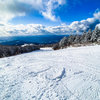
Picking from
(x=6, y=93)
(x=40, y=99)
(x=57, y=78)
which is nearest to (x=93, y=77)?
(x=57, y=78)

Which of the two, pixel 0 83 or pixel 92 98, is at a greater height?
pixel 0 83

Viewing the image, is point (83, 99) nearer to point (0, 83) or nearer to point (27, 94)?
point (27, 94)

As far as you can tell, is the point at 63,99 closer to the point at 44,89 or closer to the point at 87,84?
the point at 44,89

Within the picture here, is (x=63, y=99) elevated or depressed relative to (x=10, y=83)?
depressed

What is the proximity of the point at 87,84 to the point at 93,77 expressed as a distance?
2.38 ft

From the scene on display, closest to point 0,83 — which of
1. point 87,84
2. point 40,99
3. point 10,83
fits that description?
point 10,83

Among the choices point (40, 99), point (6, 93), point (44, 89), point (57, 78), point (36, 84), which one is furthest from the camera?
point (57, 78)

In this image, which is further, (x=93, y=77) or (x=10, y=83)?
(x=93, y=77)

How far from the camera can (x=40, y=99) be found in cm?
178

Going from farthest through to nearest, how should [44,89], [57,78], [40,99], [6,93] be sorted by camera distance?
[57,78] < [44,89] < [6,93] < [40,99]

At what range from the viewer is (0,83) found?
2.34 meters

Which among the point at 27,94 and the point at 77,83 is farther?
the point at 77,83

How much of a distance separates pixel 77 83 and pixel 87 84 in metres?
0.44

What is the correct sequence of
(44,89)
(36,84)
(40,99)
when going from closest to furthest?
(40,99)
(44,89)
(36,84)
